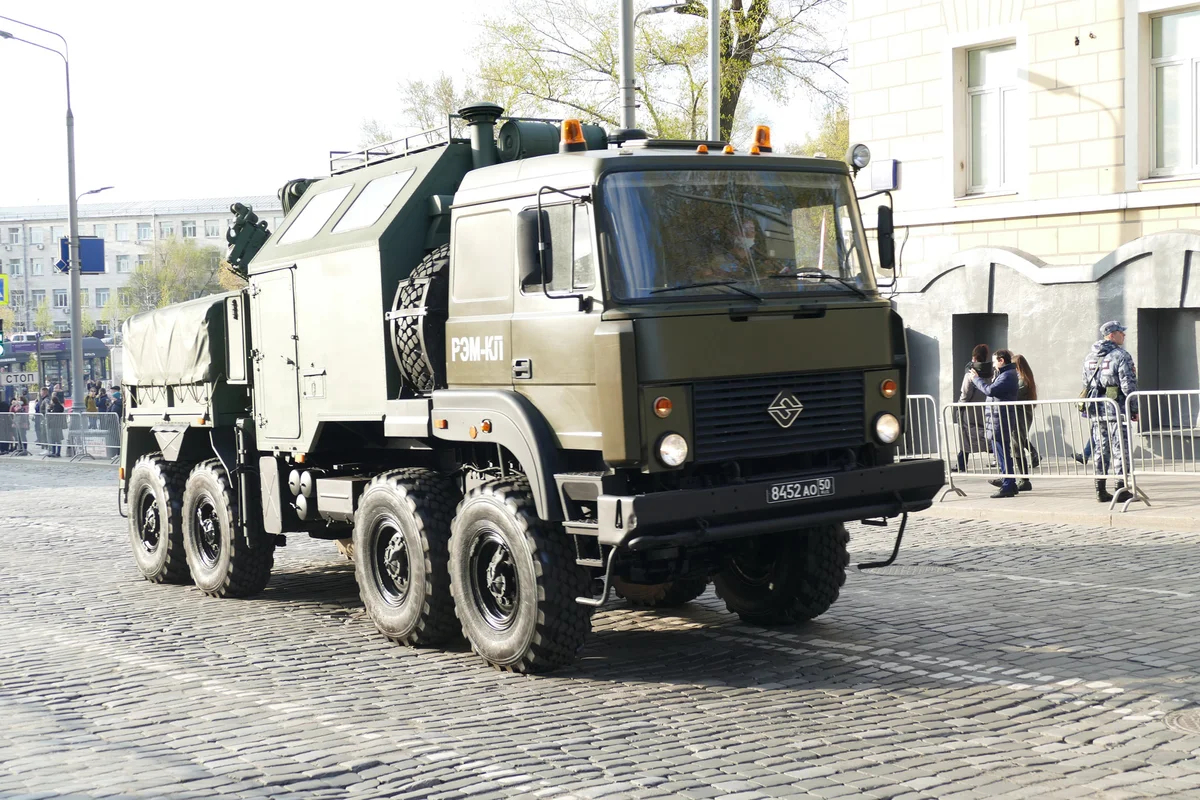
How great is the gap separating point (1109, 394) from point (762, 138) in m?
7.69

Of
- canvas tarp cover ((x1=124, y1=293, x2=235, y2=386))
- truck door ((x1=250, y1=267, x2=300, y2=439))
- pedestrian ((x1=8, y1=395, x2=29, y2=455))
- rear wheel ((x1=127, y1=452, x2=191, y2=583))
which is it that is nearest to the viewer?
truck door ((x1=250, y1=267, x2=300, y2=439))

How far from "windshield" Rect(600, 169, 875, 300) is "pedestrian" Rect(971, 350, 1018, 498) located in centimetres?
774

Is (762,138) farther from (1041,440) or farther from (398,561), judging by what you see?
(1041,440)

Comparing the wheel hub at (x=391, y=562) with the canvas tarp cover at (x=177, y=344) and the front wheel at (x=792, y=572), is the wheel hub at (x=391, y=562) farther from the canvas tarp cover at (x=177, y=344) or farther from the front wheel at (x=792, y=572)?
the canvas tarp cover at (x=177, y=344)

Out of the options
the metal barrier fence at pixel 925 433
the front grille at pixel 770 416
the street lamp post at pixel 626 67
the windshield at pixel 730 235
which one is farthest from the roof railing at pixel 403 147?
the metal barrier fence at pixel 925 433

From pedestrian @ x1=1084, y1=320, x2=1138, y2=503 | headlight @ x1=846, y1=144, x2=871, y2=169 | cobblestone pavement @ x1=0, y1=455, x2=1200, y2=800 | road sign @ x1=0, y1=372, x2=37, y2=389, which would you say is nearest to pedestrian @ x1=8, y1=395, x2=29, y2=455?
road sign @ x1=0, y1=372, x2=37, y2=389

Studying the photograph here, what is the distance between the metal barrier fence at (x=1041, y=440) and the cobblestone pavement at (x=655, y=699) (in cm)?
325

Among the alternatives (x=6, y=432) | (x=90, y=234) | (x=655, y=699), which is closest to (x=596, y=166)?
(x=655, y=699)

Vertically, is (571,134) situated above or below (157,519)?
above

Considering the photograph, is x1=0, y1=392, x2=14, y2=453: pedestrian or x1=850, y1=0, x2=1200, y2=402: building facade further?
x1=0, y1=392, x2=14, y2=453: pedestrian

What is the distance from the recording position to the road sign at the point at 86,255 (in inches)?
1321

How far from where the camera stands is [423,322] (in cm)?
852

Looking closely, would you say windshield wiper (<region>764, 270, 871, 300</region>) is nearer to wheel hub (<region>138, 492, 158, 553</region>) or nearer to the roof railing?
the roof railing

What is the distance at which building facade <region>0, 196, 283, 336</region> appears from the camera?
5192 inches
